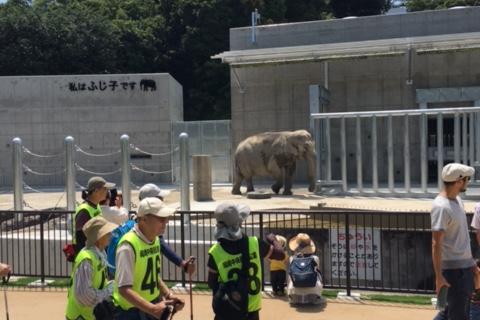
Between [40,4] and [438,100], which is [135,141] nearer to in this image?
[438,100]

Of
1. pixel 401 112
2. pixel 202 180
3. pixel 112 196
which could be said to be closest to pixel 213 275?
pixel 112 196

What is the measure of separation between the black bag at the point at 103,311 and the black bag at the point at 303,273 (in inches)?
166

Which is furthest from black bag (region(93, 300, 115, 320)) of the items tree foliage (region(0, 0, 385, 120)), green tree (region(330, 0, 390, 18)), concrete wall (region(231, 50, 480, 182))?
green tree (region(330, 0, 390, 18))

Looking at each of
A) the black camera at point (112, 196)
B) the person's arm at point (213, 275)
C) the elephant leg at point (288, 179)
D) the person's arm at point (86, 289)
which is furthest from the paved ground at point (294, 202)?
the person's arm at point (86, 289)

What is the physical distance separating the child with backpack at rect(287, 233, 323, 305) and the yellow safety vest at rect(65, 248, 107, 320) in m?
4.08

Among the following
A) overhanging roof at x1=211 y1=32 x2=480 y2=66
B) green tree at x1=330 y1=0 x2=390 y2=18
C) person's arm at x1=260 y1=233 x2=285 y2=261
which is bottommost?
person's arm at x1=260 y1=233 x2=285 y2=261

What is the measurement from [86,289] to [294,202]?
12.6 metres

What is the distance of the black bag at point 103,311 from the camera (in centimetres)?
445

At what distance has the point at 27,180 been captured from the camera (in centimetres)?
2520

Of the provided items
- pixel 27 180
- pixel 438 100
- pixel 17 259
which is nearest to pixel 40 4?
pixel 27 180

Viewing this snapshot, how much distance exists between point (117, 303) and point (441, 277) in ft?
8.58

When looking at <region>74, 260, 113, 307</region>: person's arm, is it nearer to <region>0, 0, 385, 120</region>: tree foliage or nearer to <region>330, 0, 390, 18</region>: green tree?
<region>0, 0, 385, 120</region>: tree foliage

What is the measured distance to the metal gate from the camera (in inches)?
974

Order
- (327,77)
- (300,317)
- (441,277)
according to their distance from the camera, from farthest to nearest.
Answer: (327,77)
(300,317)
(441,277)
